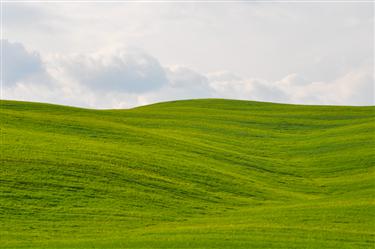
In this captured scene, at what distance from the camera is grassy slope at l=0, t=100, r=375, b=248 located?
3033cm

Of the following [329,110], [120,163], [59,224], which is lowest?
[59,224]

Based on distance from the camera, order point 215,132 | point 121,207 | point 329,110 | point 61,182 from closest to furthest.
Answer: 1. point 121,207
2. point 61,182
3. point 215,132
4. point 329,110

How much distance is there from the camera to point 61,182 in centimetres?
3809

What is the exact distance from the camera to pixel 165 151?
49.2m

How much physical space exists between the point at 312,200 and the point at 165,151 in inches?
499

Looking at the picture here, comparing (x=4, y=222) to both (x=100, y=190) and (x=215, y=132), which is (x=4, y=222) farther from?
(x=215, y=132)

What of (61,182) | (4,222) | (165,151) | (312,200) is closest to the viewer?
(4,222)

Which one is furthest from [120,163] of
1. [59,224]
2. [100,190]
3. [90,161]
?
[59,224]

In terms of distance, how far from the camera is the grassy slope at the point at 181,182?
30328 millimetres

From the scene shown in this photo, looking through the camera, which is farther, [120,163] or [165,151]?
[165,151]

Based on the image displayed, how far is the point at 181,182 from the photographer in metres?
41.3

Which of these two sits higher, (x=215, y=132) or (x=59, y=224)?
(x=215, y=132)

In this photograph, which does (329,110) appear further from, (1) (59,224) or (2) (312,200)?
(1) (59,224)

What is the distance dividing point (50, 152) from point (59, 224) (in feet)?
37.6
